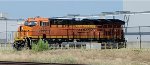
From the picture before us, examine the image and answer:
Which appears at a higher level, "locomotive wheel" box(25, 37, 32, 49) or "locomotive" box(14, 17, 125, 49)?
"locomotive" box(14, 17, 125, 49)

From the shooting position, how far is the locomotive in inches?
1222

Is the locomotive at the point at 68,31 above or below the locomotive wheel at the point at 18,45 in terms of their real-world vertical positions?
above

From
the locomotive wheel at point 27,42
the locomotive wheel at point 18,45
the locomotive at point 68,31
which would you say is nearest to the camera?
the locomotive wheel at point 27,42

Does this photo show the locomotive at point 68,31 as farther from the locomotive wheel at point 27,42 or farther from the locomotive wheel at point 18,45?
the locomotive wheel at point 18,45

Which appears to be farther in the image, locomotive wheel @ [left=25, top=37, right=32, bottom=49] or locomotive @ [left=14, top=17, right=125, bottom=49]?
locomotive @ [left=14, top=17, right=125, bottom=49]

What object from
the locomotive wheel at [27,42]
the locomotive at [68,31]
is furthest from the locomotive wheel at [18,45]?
the locomotive at [68,31]

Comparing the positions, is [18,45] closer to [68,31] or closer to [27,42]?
[27,42]

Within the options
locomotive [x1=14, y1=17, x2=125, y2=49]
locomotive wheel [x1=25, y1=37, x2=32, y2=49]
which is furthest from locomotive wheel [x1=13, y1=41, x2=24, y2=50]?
locomotive [x1=14, y1=17, x2=125, y2=49]

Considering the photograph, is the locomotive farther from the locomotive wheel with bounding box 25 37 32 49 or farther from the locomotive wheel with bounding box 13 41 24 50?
the locomotive wheel with bounding box 13 41 24 50

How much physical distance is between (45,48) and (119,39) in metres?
8.54

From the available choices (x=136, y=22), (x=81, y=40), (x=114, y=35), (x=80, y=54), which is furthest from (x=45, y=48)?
(x=136, y=22)

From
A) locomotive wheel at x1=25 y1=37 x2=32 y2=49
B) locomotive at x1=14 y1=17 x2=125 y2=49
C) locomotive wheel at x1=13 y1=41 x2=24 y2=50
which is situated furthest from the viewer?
locomotive at x1=14 y1=17 x2=125 y2=49

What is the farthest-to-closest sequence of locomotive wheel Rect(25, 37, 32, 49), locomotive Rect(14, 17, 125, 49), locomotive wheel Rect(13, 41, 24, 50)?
locomotive Rect(14, 17, 125, 49)
locomotive wheel Rect(13, 41, 24, 50)
locomotive wheel Rect(25, 37, 32, 49)

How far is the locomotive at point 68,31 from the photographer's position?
31047 mm
